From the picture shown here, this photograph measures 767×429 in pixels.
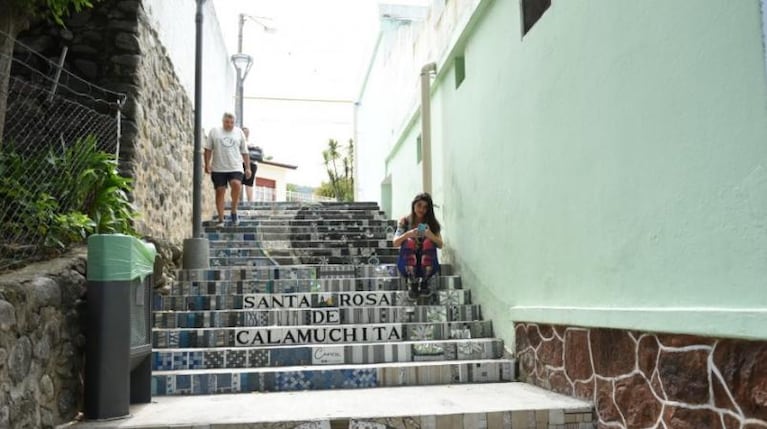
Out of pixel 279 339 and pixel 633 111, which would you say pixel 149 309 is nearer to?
pixel 279 339

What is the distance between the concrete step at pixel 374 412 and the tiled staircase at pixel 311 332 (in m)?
0.39

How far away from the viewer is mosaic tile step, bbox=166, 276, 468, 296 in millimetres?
5926

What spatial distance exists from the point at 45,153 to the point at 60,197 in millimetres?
356

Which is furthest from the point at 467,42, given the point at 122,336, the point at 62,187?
the point at 122,336

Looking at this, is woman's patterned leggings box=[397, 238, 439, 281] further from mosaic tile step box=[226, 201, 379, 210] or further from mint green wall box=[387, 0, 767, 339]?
mosaic tile step box=[226, 201, 379, 210]

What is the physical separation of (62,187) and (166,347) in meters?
1.42

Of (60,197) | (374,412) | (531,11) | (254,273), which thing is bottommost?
(374,412)

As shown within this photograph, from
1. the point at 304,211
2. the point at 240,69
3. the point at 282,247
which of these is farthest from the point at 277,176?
the point at 282,247

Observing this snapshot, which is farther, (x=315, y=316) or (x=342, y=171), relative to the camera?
(x=342, y=171)

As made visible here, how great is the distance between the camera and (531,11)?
4.55 metres

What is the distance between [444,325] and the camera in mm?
5230

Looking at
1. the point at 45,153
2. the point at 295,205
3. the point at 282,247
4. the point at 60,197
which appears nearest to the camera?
the point at 60,197

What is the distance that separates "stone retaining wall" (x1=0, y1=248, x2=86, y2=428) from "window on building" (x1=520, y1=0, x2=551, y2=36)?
327 cm

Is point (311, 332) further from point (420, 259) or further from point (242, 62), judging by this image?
point (242, 62)
